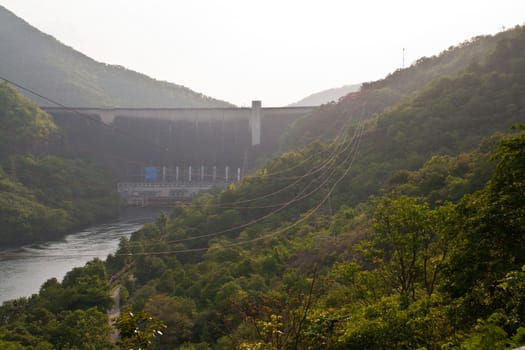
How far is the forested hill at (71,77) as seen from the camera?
326 ft

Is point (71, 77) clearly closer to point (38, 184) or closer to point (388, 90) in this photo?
→ point (38, 184)

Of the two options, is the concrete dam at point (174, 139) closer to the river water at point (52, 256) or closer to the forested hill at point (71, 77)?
the river water at point (52, 256)

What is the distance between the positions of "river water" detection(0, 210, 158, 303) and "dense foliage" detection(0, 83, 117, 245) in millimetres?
Answer: 2167

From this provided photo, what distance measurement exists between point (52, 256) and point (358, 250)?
1231 inches

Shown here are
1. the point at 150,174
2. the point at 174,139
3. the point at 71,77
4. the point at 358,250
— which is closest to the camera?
the point at 358,250

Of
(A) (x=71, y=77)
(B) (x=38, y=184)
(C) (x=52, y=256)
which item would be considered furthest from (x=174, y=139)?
(A) (x=71, y=77)

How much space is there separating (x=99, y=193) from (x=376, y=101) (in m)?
31.1

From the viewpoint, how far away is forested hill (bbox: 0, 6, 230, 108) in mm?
99500

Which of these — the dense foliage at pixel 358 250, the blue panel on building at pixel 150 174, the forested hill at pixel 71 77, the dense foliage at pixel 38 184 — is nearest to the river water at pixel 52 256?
the dense foliage at pixel 38 184

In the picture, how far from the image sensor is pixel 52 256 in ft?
123

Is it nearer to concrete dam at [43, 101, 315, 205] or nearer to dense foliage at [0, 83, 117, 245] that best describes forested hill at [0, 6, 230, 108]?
Result: concrete dam at [43, 101, 315, 205]

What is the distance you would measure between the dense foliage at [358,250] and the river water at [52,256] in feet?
18.8

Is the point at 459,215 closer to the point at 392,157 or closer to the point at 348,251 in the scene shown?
the point at 348,251

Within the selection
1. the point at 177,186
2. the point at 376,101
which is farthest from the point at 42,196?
the point at 376,101
